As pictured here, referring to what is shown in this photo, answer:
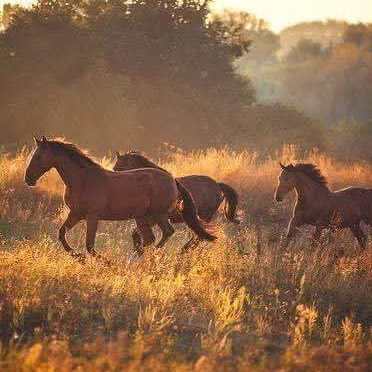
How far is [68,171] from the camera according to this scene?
10.5 m

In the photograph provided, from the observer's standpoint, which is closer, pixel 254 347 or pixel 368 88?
pixel 254 347

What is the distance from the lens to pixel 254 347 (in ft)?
23.9

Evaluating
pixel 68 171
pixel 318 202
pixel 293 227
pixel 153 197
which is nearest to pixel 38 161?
pixel 68 171

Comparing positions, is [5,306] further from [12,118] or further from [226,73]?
[226,73]

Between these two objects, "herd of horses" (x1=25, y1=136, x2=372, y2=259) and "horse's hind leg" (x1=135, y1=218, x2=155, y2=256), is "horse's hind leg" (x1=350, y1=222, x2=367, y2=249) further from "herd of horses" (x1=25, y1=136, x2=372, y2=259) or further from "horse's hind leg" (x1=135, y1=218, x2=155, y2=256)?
"horse's hind leg" (x1=135, y1=218, x2=155, y2=256)

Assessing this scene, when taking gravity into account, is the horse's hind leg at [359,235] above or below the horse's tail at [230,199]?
below

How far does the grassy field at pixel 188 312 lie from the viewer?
6.37 metres

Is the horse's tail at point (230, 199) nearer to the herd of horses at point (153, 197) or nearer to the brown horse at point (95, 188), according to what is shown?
the herd of horses at point (153, 197)

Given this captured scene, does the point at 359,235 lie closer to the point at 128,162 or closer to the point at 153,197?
the point at 128,162

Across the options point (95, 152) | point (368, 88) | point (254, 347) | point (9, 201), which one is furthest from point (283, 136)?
point (368, 88)

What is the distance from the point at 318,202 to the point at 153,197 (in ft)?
12.8

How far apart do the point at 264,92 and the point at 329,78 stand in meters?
14.3

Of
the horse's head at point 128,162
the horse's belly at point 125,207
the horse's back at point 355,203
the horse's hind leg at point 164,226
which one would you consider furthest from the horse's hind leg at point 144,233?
the horse's back at point 355,203

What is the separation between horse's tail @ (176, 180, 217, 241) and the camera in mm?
11727
